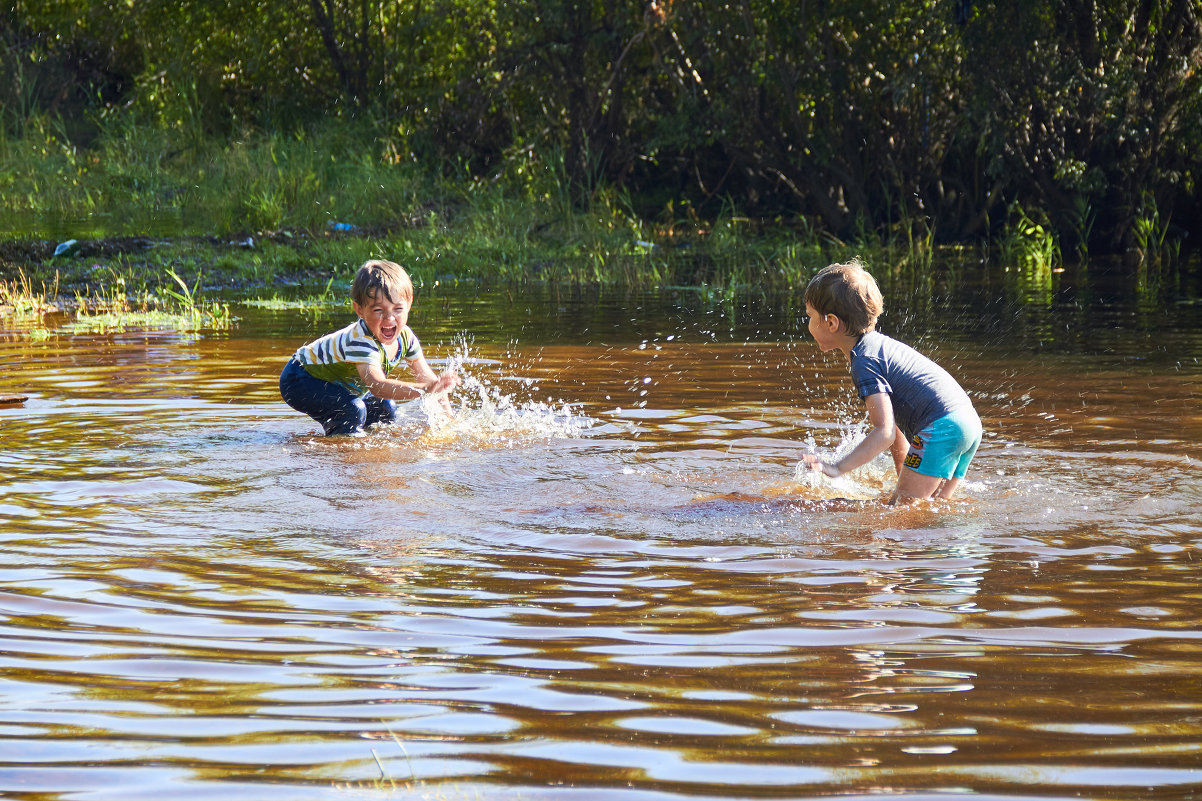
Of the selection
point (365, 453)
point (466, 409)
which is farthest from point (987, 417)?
point (365, 453)

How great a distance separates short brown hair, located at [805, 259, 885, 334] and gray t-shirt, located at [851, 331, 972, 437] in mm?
91

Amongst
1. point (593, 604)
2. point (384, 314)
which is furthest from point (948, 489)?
point (384, 314)

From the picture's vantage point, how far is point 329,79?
23.0 m

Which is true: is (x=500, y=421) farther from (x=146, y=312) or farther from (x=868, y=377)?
(x=146, y=312)

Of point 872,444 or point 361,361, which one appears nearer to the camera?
point 872,444

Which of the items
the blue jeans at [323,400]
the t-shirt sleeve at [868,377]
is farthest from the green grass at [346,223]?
the t-shirt sleeve at [868,377]

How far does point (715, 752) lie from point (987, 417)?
199 inches

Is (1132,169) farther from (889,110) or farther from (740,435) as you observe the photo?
(740,435)

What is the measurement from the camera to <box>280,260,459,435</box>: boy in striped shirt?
6.96 metres

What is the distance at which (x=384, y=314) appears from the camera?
6.99 meters

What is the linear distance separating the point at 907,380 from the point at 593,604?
2255 mm

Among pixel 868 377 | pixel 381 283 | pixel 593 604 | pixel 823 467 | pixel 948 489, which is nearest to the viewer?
pixel 593 604

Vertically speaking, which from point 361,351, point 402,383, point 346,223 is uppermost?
point 346,223

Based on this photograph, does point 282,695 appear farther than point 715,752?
Yes
